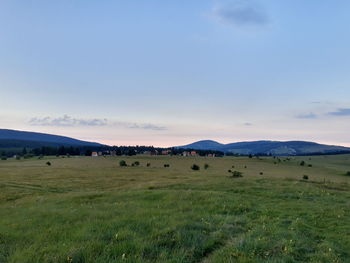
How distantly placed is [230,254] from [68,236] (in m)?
4.80

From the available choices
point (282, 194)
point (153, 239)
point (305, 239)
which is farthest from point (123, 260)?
point (282, 194)

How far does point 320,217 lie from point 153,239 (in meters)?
8.51

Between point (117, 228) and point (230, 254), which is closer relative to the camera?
point (230, 254)

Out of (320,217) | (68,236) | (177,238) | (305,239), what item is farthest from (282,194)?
(68,236)

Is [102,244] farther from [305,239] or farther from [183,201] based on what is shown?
[183,201]

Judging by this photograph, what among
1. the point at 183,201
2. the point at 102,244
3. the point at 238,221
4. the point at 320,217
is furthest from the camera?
the point at 183,201

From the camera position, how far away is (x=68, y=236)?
9188mm

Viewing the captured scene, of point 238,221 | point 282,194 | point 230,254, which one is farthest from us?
point 282,194

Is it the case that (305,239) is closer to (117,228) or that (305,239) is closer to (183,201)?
(117,228)

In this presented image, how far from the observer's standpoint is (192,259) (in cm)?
747

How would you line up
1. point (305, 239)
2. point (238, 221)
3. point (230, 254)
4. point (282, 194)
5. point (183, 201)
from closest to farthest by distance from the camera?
1. point (230, 254)
2. point (305, 239)
3. point (238, 221)
4. point (183, 201)
5. point (282, 194)

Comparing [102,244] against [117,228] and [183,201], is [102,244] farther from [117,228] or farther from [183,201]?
[183,201]

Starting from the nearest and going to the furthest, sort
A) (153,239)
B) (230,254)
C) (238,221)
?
(230,254)
(153,239)
(238,221)

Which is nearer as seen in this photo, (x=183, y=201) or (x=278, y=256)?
(x=278, y=256)
